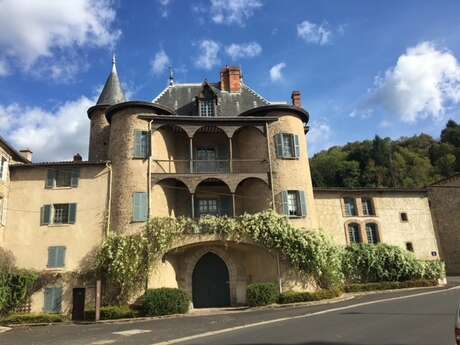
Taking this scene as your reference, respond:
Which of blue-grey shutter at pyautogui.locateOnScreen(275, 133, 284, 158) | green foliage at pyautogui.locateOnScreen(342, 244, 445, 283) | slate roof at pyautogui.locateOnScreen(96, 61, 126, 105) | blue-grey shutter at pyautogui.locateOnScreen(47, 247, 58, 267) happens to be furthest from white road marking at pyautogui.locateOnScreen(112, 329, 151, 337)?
slate roof at pyautogui.locateOnScreen(96, 61, 126, 105)

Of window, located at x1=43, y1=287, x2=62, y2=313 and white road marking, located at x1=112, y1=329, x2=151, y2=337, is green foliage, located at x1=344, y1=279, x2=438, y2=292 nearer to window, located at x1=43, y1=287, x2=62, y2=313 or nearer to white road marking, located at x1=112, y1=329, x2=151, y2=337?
white road marking, located at x1=112, y1=329, x2=151, y2=337

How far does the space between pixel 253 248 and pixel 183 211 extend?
4.94 m

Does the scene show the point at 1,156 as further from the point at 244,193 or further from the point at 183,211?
the point at 244,193

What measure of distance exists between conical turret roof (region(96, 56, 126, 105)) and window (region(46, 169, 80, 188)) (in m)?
6.37

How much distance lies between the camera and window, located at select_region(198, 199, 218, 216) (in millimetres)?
24203

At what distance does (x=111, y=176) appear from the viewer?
2252 cm

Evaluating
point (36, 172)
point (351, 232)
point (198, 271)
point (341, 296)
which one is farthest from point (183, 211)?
point (351, 232)

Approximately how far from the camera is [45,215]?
21.8m

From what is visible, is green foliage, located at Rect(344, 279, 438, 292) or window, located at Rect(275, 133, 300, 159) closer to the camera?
window, located at Rect(275, 133, 300, 159)

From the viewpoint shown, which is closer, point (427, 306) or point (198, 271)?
point (427, 306)

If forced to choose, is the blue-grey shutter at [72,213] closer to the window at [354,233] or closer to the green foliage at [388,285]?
the green foliage at [388,285]

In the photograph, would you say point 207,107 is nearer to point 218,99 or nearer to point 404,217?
point 218,99

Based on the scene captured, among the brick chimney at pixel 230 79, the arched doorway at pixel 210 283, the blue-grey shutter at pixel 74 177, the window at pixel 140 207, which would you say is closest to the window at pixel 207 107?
the brick chimney at pixel 230 79

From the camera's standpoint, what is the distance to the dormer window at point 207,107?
82.9ft
